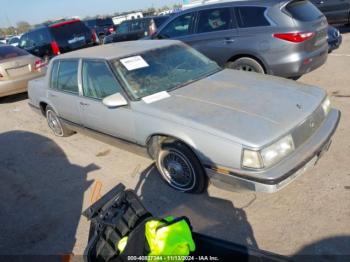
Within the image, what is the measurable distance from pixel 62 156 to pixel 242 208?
3.01 m

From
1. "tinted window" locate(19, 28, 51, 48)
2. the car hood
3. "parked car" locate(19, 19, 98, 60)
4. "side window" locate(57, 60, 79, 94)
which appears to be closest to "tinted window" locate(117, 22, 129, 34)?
"parked car" locate(19, 19, 98, 60)

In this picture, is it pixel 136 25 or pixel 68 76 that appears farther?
pixel 136 25

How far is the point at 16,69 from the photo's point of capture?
8.23 m

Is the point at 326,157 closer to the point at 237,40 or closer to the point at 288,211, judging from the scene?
the point at 288,211

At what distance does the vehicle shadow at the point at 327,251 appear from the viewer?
98.7 inches

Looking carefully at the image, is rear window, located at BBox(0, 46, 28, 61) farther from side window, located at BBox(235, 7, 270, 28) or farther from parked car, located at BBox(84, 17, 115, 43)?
parked car, located at BBox(84, 17, 115, 43)

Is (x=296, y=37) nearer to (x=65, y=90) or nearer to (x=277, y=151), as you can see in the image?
(x=277, y=151)

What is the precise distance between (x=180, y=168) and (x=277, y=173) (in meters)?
1.06

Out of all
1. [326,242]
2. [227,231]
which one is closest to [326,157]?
[326,242]

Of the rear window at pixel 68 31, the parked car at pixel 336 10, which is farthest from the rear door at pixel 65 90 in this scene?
the parked car at pixel 336 10

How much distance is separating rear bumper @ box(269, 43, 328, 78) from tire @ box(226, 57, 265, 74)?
9.1 inches

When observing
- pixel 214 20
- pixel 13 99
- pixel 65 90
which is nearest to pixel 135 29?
pixel 13 99

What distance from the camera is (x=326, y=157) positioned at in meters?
3.79

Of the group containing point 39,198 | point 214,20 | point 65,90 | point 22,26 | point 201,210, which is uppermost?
point 214,20
